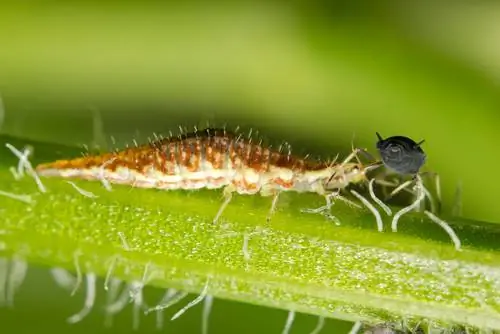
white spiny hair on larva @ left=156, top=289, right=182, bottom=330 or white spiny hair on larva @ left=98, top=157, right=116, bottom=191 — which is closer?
white spiny hair on larva @ left=98, top=157, right=116, bottom=191

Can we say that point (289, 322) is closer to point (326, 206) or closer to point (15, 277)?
point (326, 206)

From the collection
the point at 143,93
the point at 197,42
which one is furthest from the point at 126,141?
the point at 197,42

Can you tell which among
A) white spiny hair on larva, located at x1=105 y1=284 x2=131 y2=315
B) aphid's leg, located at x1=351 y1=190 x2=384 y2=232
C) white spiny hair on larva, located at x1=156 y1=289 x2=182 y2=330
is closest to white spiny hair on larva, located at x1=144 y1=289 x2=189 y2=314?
white spiny hair on larva, located at x1=156 y1=289 x2=182 y2=330

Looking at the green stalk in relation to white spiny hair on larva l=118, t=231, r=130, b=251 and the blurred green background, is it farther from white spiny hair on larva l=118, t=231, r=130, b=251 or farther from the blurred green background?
the blurred green background

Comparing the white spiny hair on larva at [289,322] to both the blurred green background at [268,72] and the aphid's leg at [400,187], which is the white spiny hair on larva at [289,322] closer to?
the aphid's leg at [400,187]

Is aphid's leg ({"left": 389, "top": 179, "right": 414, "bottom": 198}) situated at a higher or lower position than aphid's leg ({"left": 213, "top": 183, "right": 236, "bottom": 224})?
higher

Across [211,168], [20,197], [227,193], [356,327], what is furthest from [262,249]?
[20,197]
